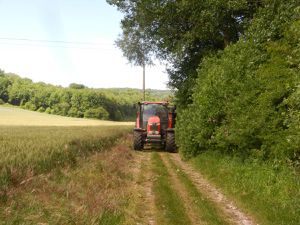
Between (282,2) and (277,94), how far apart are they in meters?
5.84

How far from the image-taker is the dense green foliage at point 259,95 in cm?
990

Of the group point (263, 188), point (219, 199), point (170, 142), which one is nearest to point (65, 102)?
point (170, 142)

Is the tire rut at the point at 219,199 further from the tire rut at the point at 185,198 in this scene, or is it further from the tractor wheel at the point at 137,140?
the tractor wheel at the point at 137,140

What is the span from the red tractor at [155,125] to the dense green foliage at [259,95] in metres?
5.55

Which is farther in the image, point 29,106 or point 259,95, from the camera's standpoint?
point 29,106

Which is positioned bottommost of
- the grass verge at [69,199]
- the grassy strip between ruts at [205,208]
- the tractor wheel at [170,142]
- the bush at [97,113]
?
the grassy strip between ruts at [205,208]

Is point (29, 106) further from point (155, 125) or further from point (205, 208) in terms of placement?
point (205, 208)

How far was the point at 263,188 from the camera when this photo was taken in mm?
9836

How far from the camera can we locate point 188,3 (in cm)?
1877

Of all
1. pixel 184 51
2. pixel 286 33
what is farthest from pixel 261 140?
pixel 184 51

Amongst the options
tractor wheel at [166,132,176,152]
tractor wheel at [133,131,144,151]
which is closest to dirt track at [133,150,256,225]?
tractor wheel at [166,132,176,152]

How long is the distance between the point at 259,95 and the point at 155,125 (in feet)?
39.3

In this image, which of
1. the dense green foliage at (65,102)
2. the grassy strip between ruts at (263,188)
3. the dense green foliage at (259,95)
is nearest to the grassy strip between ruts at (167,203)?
the grassy strip between ruts at (263,188)

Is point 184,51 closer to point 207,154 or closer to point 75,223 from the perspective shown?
point 207,154
